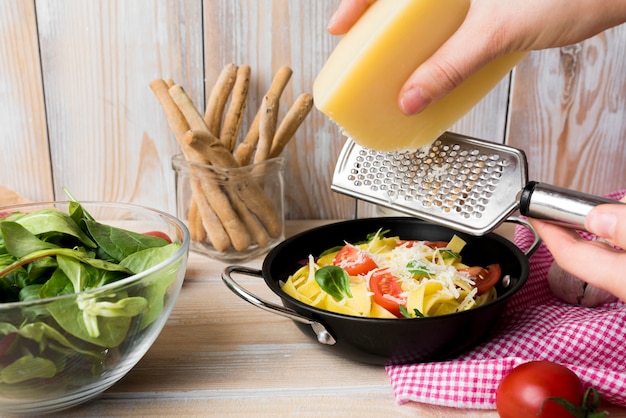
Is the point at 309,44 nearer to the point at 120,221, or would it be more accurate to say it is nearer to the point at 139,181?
the point at 139,181

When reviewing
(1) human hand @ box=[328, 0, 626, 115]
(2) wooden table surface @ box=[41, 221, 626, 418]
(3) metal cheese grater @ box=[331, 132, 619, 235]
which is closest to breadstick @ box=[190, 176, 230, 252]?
(2) wooden table surface @ box=[41, 221, 626, 418]

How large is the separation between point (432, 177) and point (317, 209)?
2.00 ft

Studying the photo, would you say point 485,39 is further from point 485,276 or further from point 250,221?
point 250,221

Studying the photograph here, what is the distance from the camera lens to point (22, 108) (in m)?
1.34

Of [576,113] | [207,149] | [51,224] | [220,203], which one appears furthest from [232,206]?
[576,113]

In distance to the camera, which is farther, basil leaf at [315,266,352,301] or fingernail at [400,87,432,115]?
basil leaf at [315,266,352,301]

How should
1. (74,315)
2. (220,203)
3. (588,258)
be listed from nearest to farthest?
1. (74,315)
2. (588,258)
3. (220,203)

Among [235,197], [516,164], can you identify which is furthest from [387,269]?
[235,197]

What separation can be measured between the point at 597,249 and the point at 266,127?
65cm

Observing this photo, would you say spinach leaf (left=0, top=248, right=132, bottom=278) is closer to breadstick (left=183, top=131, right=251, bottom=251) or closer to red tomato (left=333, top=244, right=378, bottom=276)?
red tomato (left=333, top=244, right=378, bottom=276)

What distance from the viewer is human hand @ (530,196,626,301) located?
640mm

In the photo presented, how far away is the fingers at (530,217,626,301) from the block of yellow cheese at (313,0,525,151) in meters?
0.20

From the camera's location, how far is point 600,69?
1.32 metres

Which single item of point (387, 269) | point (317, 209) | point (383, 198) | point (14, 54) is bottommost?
point (317, 209)
